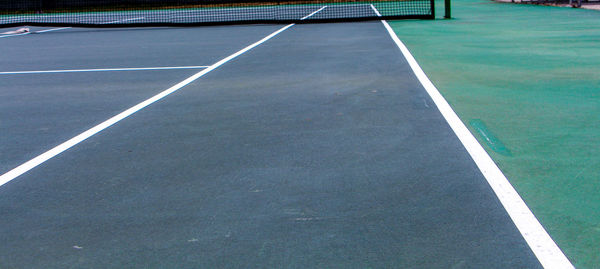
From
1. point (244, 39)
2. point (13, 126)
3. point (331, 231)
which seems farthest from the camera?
point (244, 39)

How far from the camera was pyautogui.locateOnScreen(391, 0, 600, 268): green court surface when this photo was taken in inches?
151

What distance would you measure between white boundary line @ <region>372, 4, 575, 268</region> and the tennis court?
0.01 m

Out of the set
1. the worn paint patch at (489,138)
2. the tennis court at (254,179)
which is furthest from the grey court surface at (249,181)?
the worn paint patch at (489,138)

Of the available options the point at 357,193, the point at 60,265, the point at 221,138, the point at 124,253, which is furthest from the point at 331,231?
the point at 221,138

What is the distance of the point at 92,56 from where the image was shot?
12.9 m

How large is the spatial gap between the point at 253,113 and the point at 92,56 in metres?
7.01

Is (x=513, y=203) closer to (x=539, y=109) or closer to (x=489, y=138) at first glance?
(x=489, y=138)

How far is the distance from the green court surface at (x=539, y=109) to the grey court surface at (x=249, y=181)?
0.28 metres

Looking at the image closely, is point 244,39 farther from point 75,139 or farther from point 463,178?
point 463,178

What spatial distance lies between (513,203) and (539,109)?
287 centimetres

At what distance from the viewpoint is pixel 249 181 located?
4.53 metres

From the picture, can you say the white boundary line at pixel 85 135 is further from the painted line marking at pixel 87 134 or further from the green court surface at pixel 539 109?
the green court surface at pixel 539 109

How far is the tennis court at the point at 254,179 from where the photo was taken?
3387 mm

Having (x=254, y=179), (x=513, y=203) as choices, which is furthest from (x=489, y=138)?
(x=254, y=179)
